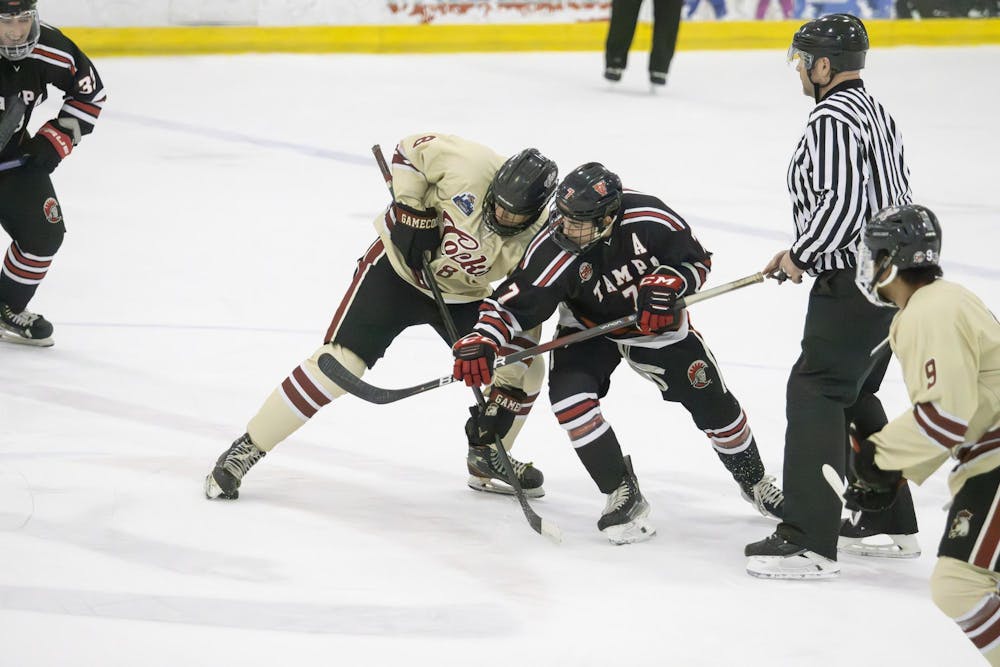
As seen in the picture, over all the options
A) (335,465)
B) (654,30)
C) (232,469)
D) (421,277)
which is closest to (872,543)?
(421,277)

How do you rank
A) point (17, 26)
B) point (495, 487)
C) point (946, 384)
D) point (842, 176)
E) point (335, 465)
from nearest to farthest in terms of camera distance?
point (946, 384) < point (842, 176) < point (495, 487) < point (335, 465) < point (17, 26)

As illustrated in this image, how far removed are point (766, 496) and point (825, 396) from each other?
1.37 feet

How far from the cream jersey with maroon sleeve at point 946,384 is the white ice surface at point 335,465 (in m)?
0.47

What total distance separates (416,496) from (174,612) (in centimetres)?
86

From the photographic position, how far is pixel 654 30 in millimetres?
8555

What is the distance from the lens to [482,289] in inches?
135

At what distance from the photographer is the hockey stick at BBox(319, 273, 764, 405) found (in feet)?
10.0

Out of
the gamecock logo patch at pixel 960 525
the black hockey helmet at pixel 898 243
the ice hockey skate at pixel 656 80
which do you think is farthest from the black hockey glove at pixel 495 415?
the ice hockey skate at pixel 656 80

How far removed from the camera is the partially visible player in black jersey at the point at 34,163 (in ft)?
14.3

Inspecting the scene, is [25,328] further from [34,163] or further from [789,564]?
[789,564]

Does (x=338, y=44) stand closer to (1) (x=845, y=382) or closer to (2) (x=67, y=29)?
(2) (x=67, y=29)

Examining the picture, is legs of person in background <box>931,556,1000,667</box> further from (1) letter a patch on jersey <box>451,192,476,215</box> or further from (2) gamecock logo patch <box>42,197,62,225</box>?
(2) gamecock logo patch <box>42,197,62,225</box>

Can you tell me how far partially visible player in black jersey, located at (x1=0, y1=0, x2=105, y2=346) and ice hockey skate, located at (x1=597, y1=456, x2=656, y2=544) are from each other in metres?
2.23

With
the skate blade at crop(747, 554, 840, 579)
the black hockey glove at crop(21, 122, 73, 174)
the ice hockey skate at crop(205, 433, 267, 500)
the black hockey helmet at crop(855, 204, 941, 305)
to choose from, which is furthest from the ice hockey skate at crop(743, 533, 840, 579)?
the black hockey glove at crop(21, 122, 73, 174)
